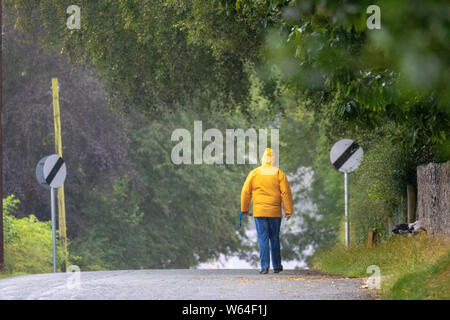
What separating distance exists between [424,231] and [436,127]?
5586 mm

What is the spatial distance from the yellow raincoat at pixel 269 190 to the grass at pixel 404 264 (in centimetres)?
147

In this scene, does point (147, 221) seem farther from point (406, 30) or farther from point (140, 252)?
point (406, 30)

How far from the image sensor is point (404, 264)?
1101cm

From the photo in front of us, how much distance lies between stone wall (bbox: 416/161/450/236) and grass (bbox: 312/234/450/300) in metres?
0.37

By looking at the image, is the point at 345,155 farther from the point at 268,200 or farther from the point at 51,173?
the point at 51,173

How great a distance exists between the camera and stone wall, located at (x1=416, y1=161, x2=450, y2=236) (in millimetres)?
14008

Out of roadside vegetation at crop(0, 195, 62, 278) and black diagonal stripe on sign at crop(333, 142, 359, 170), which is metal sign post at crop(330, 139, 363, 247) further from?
roadside vegetation at crop(0, 195, 62, 278)

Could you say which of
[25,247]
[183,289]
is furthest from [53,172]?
[183,289]

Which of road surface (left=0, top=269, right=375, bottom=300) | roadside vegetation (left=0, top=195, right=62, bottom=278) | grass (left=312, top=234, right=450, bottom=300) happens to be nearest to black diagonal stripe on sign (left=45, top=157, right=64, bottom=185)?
roadside vegetation (left=0, top=195, right=62, bottom=278)

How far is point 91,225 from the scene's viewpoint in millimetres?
37000

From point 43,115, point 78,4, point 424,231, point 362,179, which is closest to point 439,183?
point 424,231

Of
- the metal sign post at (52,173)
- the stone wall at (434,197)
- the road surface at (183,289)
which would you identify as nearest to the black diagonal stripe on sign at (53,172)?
the metal sign post at (52,173)

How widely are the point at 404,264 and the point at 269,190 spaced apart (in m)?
3.77

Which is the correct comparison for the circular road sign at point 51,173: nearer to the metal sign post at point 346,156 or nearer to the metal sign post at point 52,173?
the metal sign post at point 52,173
